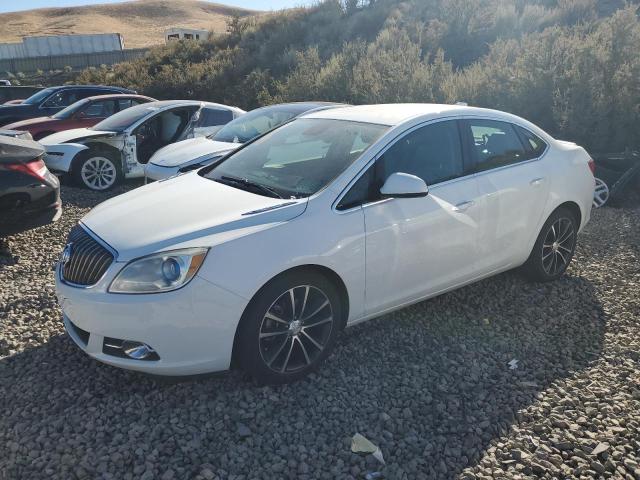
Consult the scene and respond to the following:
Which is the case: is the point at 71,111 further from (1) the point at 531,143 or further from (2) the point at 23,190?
(1) the point at 531,143

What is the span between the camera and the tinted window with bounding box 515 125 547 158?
4.72 m

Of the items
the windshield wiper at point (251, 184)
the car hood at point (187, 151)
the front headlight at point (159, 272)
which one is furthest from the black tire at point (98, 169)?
the front headlight at point (159, 272)

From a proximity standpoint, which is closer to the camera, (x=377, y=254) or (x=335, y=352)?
(x=377, y=254)

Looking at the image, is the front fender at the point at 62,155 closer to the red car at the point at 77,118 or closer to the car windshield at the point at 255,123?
the red car at the point at 77,118

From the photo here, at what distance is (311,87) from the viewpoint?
1366cm

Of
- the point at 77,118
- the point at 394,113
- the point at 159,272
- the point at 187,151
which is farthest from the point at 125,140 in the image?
the point at 159,272

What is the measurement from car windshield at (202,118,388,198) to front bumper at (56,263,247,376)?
0.94 meters

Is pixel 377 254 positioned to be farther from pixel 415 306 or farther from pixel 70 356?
pixel 70 356

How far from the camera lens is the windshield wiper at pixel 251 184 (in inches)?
146

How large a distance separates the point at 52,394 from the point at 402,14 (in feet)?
66.9

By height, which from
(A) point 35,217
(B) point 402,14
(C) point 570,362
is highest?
(B) point 402,14

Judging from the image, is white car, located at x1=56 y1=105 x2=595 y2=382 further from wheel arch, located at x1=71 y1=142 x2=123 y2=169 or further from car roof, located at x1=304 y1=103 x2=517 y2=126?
wheel arch, located at x1=71 y1=142 x2=123 y2=169

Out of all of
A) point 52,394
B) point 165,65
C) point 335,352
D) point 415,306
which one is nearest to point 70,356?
point 52,394

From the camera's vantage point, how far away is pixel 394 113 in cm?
424
